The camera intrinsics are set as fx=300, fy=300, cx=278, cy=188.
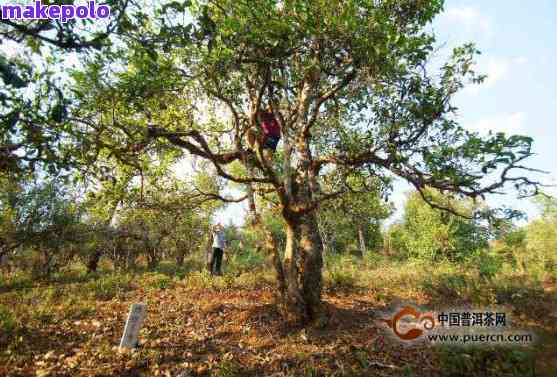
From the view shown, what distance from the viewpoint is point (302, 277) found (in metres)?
7.26

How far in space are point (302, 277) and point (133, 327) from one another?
380 cm

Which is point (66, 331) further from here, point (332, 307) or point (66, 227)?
point (66, 227)

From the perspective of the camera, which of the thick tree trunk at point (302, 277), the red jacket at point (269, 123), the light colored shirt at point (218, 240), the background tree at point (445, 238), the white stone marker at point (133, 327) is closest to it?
the white stone marker at point (133, 327)

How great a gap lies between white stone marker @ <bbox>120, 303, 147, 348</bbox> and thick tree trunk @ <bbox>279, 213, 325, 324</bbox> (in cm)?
317

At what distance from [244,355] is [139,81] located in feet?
18.5

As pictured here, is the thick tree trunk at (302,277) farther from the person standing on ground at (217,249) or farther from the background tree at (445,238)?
the background tree at (445,238)

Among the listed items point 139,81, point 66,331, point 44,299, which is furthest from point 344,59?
point 44,299

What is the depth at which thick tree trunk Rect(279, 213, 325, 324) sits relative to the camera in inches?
274

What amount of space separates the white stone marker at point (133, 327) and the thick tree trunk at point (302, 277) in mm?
3172

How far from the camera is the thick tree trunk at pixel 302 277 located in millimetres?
6949

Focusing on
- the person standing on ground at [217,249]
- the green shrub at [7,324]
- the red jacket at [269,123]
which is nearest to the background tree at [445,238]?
the person standing on ground at [217,249]

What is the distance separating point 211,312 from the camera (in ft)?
26.9

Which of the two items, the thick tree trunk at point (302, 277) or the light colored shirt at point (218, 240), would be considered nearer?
the thick tree trunk at point (302, 277)

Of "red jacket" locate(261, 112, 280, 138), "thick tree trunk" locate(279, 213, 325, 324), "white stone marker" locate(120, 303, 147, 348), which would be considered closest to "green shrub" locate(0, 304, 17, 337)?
"white stone marker" locate(120, 303, 147, 348)
